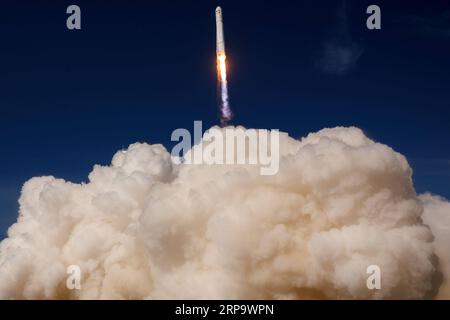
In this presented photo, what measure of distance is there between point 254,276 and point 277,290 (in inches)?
161

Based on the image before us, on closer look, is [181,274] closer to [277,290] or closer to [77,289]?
[277,290]

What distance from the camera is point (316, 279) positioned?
2859 inches

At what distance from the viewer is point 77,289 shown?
3991 inches
